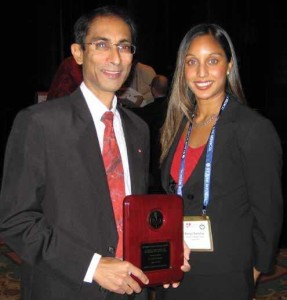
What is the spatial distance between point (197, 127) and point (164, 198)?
65cm

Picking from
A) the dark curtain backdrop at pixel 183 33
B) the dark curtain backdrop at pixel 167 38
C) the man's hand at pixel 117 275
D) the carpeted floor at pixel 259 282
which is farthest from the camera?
the dark curtain backdrop at pixel 183 33

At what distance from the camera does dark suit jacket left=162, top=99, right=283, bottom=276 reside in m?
1.74

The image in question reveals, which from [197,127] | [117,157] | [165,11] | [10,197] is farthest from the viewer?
[165,11]

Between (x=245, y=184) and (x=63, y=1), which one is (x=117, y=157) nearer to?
(x=245, y=184)

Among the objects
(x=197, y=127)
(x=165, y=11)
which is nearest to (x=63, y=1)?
(x=165, y=11)

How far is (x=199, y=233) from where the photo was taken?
1.79m

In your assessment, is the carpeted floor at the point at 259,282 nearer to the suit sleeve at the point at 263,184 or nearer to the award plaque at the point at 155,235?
the suit sleeve at the point at 263,184

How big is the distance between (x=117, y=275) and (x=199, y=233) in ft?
1.74

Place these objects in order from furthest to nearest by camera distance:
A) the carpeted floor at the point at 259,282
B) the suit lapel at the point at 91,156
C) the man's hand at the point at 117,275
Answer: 1. the carpeted floor at the point at 259,282
2. the suit lapel at the point at 91,156
3. the man's hand at the point at 117,275

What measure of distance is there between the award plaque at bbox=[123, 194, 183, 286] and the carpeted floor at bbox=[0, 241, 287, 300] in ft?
6.84

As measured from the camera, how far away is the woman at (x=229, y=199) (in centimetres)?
174

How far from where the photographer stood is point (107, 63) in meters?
1.60

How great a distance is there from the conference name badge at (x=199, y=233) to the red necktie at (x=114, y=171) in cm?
37

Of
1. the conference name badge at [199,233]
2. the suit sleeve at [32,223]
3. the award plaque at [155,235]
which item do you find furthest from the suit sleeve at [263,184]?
the suit sleeve at [32,223]
